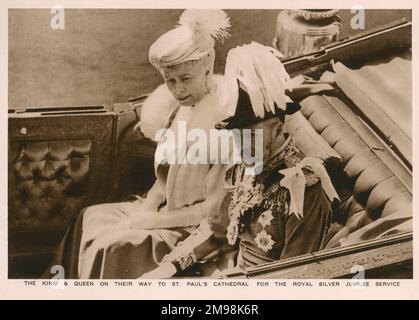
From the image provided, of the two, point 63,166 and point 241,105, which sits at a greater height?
point 241,105

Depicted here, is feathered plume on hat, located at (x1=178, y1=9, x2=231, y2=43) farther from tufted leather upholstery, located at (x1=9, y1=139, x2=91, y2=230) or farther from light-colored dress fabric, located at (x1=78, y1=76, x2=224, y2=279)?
tufted leather upholstery, located at (x1=9, y1=139, x2=91, y2=230)

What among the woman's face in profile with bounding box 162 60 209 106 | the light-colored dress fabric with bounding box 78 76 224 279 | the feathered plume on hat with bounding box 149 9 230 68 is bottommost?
the light-colored dress fabric with bounding box 78 76 224 279

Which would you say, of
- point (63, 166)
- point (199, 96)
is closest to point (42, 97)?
point (63, 166)

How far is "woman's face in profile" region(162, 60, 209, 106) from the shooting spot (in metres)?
3.77

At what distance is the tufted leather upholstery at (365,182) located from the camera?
3.73m

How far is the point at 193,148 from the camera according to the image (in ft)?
12.5

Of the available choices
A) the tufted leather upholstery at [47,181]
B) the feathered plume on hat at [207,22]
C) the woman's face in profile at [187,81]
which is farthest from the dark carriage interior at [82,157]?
the feathered plume on hat at [207,22]

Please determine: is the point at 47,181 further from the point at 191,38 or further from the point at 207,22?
the point at 207,22

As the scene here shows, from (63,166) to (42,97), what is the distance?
1.33 ft

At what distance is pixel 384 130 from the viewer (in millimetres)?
3799

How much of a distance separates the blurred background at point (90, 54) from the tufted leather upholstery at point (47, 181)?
0.25 metres

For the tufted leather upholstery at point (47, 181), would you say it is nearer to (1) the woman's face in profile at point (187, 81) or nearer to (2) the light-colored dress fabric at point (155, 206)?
(2) the light-colored dress fabric at point (155, 206)

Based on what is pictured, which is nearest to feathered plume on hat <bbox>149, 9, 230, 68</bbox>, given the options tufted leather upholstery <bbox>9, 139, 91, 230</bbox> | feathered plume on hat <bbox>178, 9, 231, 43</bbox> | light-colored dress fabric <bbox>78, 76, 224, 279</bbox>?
feathered plume on hat <bbox>178, 9, 231, 43</bbox>

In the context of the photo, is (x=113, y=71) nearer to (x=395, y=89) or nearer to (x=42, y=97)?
(x=42, y=97)
